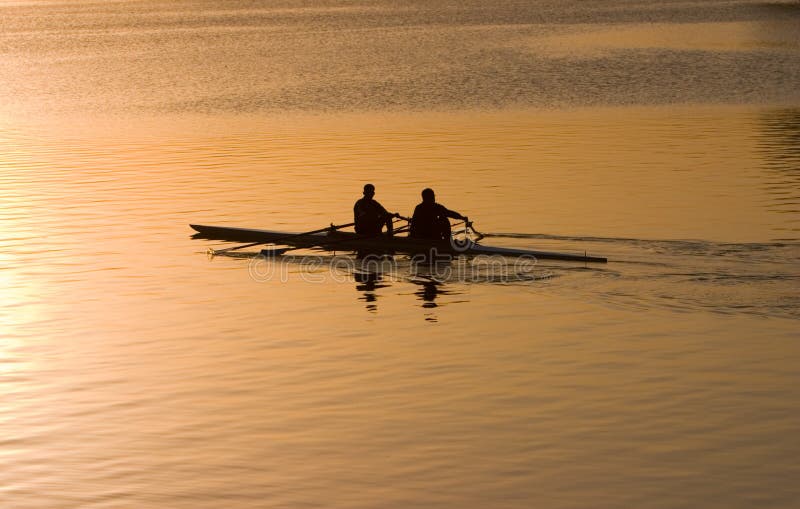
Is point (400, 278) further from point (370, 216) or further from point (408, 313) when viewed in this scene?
point (408, 313)

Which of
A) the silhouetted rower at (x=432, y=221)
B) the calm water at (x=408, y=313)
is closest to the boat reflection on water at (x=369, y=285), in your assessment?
the calm water at (x=408, y=313)

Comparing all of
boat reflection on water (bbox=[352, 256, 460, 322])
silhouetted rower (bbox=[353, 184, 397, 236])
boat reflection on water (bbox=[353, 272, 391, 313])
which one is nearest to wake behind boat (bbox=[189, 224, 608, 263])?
silhouetted rower (bbox=[353, 184, 397, 236])

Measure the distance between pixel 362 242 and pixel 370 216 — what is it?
533mm

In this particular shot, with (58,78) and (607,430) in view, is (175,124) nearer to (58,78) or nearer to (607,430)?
(58,78)

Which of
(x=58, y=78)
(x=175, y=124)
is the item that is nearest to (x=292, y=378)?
(x=175, y=124)

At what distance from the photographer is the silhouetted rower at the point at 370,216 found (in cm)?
2642

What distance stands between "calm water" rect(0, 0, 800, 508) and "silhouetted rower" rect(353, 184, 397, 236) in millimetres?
939

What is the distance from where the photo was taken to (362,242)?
86.9 feet

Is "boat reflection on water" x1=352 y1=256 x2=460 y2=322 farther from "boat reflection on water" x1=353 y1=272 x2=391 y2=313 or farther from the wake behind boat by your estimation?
the wake behind boat

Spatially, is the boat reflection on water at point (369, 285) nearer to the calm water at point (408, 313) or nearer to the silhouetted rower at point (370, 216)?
the calm water at point (408, 313)

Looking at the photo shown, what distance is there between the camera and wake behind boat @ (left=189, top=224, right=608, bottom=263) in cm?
2459

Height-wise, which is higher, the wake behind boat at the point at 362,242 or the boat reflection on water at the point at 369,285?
the wake behind boat at the point at 362,242

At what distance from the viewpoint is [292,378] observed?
18297 millimetres

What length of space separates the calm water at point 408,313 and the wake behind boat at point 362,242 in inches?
13.2
